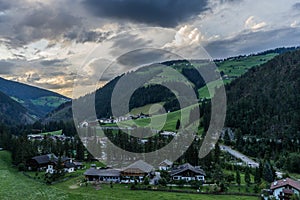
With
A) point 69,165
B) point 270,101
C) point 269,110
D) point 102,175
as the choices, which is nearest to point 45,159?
point 69,165

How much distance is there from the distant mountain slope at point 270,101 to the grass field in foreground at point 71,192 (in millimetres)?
60578

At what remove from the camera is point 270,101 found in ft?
388

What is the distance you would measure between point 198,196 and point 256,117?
248 feet

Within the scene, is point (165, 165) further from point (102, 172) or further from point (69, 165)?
point (69, 165)

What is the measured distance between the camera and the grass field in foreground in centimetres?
4193

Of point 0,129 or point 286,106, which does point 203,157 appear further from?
point 0,129

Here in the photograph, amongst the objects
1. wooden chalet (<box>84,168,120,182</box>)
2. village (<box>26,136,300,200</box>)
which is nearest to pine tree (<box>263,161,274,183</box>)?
village (<box>26,136,300,200</box>)

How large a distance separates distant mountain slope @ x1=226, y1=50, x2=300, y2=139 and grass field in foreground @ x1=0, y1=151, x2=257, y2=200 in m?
60.6

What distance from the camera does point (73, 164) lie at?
226 ft

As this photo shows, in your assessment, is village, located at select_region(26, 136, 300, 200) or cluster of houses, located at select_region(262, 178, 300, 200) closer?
cluster of houses, located at select_region(262, 178, 300, 200)

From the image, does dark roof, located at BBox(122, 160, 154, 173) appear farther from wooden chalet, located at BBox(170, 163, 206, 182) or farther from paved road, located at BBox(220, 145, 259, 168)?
paved road, located at BBox(220, 145, 259, 168)

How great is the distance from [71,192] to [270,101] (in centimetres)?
9295

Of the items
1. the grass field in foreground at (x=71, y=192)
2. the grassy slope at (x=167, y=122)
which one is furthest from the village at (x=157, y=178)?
the grassy slope at (x=167, y=122)

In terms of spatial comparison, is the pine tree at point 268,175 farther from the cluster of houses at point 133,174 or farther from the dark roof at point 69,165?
the dark roof at point 69,165
